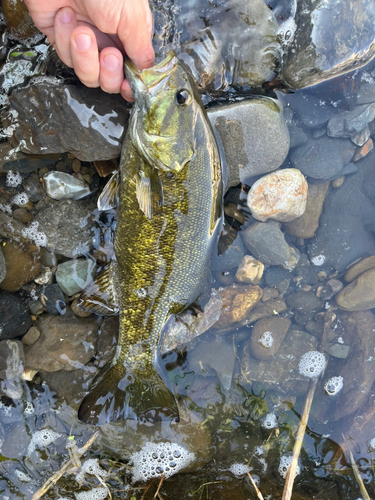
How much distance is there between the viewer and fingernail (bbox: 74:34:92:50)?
2760mm

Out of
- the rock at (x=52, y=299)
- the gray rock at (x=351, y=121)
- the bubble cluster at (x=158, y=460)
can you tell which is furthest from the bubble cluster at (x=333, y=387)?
the rock at (x=52, y=299)

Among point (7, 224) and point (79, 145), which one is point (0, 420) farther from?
point (79, 145)

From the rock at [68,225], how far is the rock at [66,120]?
0.62m

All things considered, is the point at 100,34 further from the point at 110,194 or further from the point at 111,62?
the point at 110,194

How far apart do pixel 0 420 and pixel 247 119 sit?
4.83 meters

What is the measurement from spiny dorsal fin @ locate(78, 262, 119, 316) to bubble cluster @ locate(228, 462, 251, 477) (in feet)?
8.41

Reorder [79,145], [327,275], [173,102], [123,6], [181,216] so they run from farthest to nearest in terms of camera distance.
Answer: [327,275] → [79,145] → [181,216] → [173,102] → [123,6]

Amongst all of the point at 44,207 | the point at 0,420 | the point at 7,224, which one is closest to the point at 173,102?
the point at 44,207

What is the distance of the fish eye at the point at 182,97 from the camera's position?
10.2ft

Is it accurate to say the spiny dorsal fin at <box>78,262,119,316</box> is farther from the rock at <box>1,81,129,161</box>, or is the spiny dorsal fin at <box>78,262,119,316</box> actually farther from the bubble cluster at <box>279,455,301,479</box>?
the bubble cluster at <box>279,455,301,479</box>

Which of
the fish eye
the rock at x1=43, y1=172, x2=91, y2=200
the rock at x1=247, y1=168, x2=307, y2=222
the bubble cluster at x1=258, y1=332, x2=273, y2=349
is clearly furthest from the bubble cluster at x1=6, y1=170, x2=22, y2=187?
the bubble cluster at x1=258, y1=332, x2=273, y2=349

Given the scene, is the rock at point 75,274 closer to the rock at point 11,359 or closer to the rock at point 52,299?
the rock at point 52,299

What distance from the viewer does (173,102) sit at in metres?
3.11

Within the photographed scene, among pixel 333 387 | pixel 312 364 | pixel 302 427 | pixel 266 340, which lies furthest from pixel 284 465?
pixel 266 340
